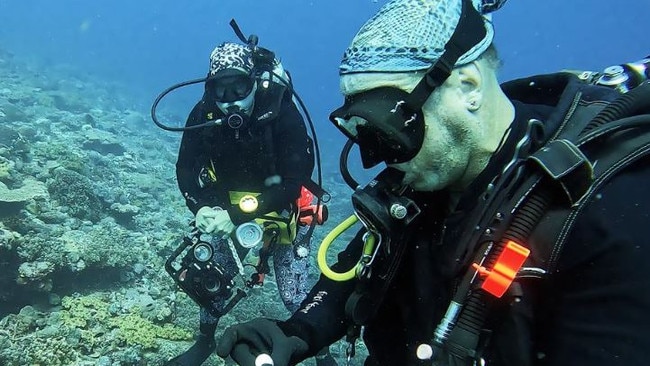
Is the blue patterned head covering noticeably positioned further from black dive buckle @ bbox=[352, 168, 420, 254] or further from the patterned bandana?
the patterned bandana

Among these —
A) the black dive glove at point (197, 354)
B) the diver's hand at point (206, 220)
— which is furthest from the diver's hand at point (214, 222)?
the black dive glove at point (197, 354)

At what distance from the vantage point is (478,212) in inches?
61.4

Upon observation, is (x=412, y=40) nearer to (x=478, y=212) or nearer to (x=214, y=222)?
(x=478, y=212)

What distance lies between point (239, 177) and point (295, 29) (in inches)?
6336

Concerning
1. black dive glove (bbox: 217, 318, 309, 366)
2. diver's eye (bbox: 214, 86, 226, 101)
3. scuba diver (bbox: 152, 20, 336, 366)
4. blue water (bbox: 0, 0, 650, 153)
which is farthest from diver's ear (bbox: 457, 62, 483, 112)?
blue water (bbox: 0, 0, 650, 153)

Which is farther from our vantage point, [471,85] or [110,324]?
[110,324]

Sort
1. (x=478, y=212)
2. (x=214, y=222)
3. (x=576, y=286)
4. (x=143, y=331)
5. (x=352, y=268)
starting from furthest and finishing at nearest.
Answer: (x=143, y=331)
(x=214, y=222)
(x=352, y=268)
(x=478, y=212)
(x=576, y=286)

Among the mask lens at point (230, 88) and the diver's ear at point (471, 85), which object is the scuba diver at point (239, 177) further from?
the diver's ear at point (471, 85)

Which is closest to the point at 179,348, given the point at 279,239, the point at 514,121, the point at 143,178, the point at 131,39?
the point at 279,239

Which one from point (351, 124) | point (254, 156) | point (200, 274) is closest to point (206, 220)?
point (200, 274)

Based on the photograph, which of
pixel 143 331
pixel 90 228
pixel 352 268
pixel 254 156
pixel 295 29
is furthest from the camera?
pixel 295 29

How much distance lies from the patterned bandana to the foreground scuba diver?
109 inches

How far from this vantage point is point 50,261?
19.3 feet

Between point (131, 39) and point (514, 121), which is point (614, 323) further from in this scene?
point (131, 39)
